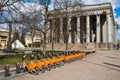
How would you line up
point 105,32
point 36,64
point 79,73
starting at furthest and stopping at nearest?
point 105,32
point 79,73
point 36,64

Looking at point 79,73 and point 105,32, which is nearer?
point 79,73

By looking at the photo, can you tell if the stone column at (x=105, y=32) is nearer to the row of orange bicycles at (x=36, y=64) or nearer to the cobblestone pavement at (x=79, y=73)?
the cobblestone pavement at (x=79, y=73)

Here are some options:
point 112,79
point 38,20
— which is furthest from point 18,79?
point 38,20

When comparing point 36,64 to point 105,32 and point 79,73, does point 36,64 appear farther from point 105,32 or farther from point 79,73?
point 105,32

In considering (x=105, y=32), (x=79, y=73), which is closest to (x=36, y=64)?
(x=79, y=73)

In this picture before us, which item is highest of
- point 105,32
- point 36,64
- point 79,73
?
point 105,32

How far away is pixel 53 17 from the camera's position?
123ft

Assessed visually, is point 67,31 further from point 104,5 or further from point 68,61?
point 104,5

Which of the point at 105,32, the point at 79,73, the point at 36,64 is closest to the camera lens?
the point at 36,64

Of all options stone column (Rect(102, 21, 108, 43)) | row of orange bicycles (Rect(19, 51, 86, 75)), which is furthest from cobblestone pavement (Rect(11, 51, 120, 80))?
stone column (Rect(102, 21, 108, 43))

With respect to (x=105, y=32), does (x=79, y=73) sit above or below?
below

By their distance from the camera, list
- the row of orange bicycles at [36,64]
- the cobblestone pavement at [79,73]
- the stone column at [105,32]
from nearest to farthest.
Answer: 1. the cobblestone pavement at [79,73]
2. the row of orange bicycles at [36,64]
3. the stone column at [105,32]

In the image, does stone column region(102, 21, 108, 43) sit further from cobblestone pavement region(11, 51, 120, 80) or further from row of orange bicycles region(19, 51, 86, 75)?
row of orange bicycles region(19, 51, 86, 75)

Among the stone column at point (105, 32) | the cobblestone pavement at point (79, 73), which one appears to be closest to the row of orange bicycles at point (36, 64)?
the cobblestone pavement at point (79, 73)
